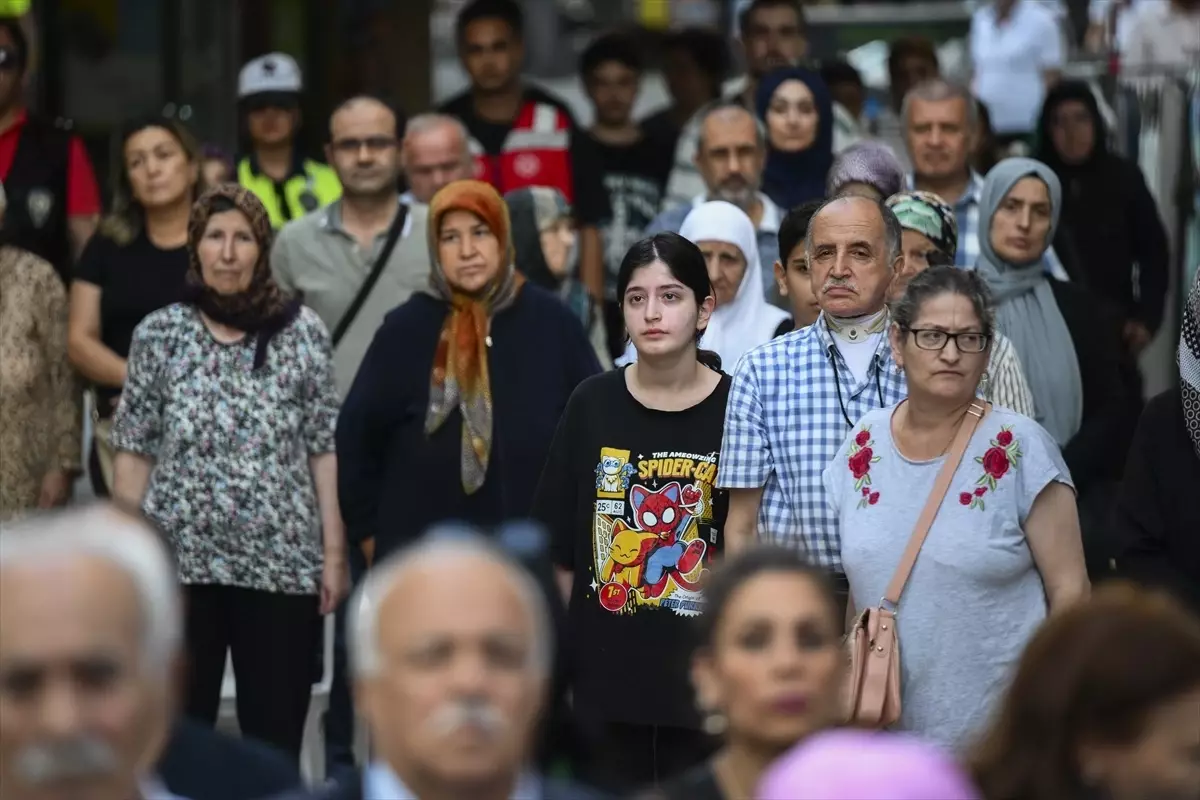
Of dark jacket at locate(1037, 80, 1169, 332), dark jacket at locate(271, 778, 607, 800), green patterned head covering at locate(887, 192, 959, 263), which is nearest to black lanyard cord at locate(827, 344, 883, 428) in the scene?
green patterned head covering at locate(887, 192, 959, 263)

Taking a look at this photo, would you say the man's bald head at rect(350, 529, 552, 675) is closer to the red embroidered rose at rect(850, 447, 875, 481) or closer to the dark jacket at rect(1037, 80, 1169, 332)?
the red embroidered rose at rect(850, 447, 875, 481)

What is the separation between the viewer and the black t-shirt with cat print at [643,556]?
6.35 meters

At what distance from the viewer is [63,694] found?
3.16 metres

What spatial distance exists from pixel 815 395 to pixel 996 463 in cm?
62

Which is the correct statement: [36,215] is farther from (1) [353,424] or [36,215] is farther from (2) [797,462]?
(2) [797,462]

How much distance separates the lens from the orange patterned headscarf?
7566mm

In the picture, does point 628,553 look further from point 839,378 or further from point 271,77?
point 271,77

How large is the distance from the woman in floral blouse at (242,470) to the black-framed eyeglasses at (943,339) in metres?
2.37

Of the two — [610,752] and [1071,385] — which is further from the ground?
[1071,385]

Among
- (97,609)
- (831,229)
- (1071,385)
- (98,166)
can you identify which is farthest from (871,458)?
(98,166)

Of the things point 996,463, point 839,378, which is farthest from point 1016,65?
point 996,463

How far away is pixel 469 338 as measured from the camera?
7.62 m

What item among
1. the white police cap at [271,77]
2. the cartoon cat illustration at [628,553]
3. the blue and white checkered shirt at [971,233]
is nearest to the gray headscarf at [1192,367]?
the cartoon cat illustration at [628,553]

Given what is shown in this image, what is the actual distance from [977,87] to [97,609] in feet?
36.9
